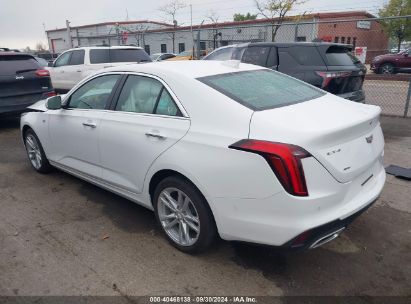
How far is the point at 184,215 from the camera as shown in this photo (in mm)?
3150

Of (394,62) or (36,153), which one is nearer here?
(36,153)

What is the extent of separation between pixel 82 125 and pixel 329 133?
8.69 ft

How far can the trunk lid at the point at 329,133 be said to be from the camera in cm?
248

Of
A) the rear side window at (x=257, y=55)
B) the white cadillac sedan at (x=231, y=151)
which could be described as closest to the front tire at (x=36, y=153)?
the white cadillac sedan at (x=231, y=151)

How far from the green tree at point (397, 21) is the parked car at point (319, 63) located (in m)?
24.6

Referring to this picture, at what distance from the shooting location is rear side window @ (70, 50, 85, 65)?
11.2m

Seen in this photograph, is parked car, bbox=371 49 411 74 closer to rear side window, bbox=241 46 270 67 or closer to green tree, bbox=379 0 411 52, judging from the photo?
green tree, bbox=379 0 411 52

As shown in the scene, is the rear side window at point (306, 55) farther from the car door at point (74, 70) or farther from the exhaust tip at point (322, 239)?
the car door at point (74, 70)

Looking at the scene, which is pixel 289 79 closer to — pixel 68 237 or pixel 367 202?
pixel 367 202

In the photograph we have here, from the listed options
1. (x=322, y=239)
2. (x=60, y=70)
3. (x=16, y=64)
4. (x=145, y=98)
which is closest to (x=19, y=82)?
(x=16, y=64)

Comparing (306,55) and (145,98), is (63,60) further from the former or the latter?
(145,98)

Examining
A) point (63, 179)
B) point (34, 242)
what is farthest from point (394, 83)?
point (34, 242)

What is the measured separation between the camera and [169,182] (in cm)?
311

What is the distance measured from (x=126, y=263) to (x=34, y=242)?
3.20 feet
